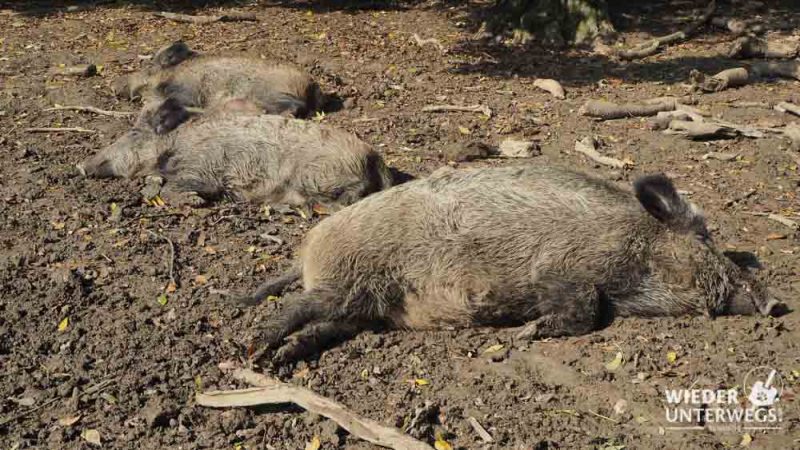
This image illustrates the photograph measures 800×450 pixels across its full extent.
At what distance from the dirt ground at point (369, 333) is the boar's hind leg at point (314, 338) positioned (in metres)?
0.06

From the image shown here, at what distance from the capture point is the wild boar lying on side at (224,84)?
327 inches

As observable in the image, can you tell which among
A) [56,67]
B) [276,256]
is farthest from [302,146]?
[56,67]

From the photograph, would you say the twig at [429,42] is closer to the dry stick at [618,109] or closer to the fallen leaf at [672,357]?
the dry stick at [618,109]

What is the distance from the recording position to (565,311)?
14.9ft

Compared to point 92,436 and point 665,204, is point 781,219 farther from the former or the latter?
point 92,436

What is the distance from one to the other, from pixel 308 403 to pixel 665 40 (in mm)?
8146

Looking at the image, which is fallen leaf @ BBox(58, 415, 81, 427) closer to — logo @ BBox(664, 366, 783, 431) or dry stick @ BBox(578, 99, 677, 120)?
logo @ BBox(664, 366, 783, 431)

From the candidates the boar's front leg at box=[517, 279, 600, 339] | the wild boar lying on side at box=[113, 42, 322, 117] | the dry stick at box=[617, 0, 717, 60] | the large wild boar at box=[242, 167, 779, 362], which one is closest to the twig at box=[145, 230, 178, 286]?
the large wild boar at box=[242, 167, 779, 362]

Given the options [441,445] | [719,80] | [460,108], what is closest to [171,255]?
[441,445]

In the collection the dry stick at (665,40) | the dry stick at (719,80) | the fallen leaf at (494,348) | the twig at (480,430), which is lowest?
the twig at (480,430)

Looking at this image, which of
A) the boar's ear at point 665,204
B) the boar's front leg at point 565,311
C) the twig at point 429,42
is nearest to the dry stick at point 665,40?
the twig at point 429,42

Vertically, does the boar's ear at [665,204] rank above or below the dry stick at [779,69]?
above

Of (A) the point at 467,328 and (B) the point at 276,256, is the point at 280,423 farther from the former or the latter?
(B) the point at 276,256

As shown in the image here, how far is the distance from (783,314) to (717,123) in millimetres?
3095
